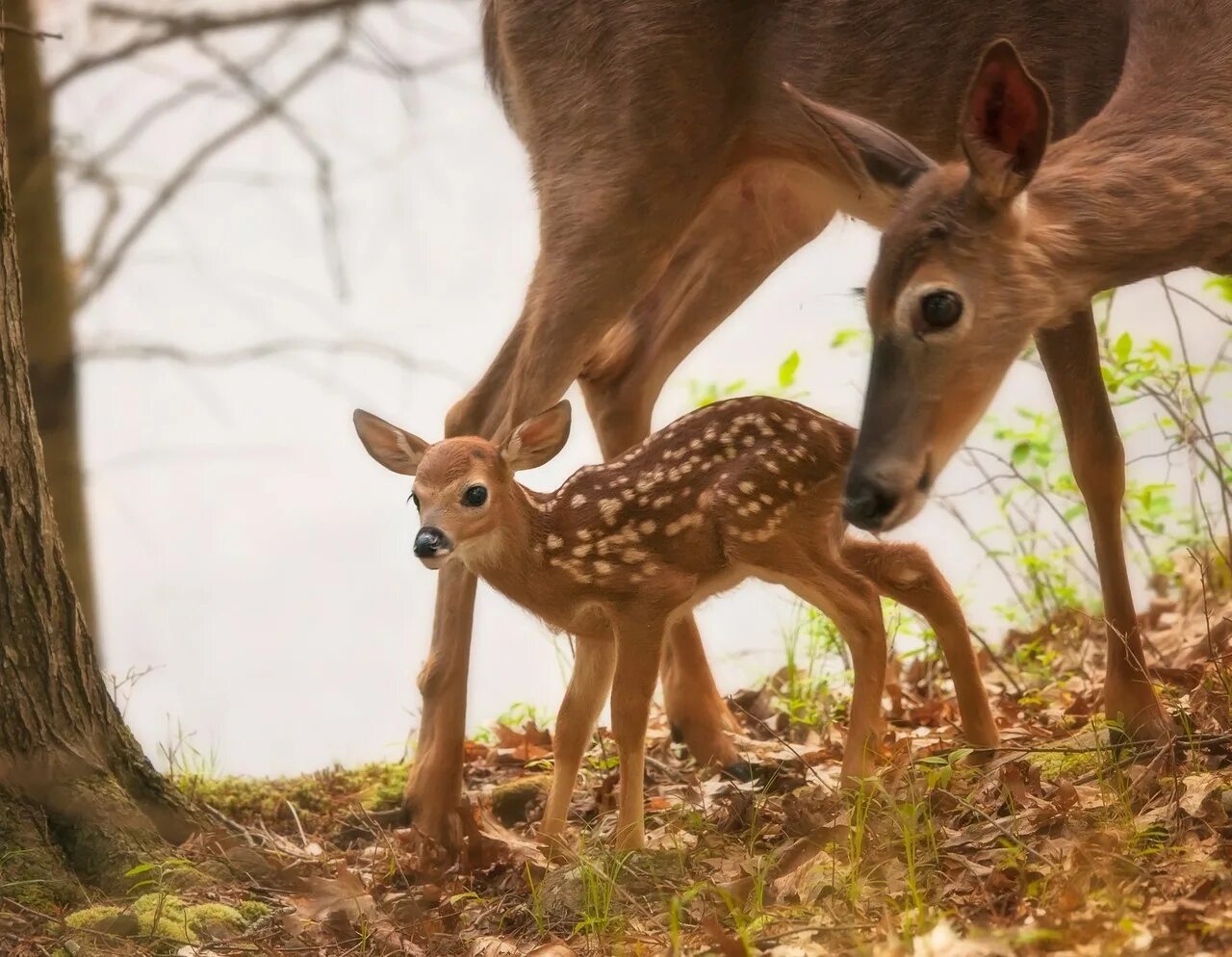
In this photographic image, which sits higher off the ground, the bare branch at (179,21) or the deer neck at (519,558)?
the bare branch at (179,21)

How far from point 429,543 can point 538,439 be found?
51cm

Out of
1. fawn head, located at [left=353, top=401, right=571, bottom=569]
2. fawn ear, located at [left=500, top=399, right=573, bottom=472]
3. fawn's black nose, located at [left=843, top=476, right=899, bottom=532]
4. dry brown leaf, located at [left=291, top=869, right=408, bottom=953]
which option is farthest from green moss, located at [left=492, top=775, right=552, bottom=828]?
fawn's black nose, located at [left=843, top=476, right=899, bottom=532]

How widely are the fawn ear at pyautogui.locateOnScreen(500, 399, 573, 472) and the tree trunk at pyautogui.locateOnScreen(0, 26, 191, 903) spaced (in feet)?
3.94

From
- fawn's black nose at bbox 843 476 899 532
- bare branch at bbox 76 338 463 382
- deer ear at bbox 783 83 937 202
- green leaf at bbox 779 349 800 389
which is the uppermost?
bare branch at bbox 76 338 463 382

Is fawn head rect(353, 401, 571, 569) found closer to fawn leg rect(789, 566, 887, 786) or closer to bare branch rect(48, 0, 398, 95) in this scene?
fawn leg rect(789, 566, 887, 786)

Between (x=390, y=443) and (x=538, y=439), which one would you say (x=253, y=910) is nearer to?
(x=390, y=443)

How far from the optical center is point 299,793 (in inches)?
199

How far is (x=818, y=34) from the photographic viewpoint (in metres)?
4.48

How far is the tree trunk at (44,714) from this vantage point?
3707mm

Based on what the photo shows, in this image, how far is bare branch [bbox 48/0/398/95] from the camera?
19.6ft

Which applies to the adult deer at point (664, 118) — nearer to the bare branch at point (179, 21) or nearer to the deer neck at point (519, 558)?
the deer neck at point (519, 558)

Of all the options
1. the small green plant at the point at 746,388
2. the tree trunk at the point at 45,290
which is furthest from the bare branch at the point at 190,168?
the small green plant at the point at 746,388

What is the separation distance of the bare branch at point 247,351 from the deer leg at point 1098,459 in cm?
257

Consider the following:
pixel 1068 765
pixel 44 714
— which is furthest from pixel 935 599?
pixel 44 714
